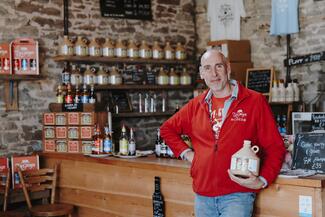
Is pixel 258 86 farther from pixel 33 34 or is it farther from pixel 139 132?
pixel 33 34

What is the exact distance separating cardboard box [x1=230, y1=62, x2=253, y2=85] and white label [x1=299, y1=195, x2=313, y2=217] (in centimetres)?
385

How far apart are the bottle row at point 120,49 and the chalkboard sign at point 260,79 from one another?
3.77ft

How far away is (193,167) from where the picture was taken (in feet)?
12.3

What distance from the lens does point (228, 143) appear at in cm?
A: 355

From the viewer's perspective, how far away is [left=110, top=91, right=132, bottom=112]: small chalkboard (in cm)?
749

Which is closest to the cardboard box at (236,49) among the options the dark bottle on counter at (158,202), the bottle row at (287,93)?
the bottle row at (287,93)

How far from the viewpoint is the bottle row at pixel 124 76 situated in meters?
6.93

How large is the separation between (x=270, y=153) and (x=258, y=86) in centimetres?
378

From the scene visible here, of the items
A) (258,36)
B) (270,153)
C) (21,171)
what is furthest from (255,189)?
(258,36)

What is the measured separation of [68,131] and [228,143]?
3.09 m

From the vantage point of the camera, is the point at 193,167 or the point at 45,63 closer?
the point at 193,167

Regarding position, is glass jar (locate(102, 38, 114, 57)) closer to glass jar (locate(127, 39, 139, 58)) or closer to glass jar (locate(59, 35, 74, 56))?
glass jar (locate(127, 39, 139, 58))

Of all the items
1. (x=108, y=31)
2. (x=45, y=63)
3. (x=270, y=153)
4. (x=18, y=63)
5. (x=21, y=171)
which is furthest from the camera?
(x=108, y=31)

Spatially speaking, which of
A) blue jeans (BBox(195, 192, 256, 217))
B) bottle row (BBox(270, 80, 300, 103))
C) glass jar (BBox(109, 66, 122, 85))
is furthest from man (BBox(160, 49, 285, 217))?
glass jar (BBox(109, 66, 122, 85))
